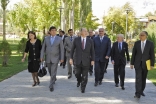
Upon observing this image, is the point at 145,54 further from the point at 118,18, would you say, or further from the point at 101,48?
the point at 118,18

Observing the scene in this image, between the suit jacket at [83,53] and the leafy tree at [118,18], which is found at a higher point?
the leafy tree at [118,18]

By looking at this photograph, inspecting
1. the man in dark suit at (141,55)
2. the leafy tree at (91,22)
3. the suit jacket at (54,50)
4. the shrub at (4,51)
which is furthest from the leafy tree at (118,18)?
the man in dark suit at (141,55)

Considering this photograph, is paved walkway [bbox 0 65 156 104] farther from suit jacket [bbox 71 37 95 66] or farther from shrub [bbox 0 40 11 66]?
shrub [bbox 0 40 11 66]

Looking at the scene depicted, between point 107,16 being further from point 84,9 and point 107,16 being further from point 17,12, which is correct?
point 17,12

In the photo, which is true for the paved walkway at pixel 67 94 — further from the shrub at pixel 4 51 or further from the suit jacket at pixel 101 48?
the shrub at pixel 4 51

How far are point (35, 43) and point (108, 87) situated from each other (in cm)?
274

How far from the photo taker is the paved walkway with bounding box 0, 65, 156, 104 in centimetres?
763

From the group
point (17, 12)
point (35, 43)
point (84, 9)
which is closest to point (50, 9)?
point (17, 12)

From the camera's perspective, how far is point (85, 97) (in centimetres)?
812

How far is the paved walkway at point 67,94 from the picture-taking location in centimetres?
763

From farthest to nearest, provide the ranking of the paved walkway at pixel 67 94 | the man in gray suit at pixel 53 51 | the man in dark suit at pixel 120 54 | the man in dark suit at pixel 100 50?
the man in dark suit at pixel 100 50 → the man in dark suit at pixel 120 54 → the man in gray suit at pixel 53 51 → the paved walkway at pixel 67 94

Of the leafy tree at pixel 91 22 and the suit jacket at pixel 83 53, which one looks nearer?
the suit jacket at pixel 83 53

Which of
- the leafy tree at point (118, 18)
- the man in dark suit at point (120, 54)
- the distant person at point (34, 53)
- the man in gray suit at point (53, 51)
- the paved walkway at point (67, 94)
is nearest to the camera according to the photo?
the paved walkway at point (67, 94)

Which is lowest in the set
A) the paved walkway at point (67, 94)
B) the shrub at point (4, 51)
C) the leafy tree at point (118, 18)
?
the paved walkway at point (67, 94)
